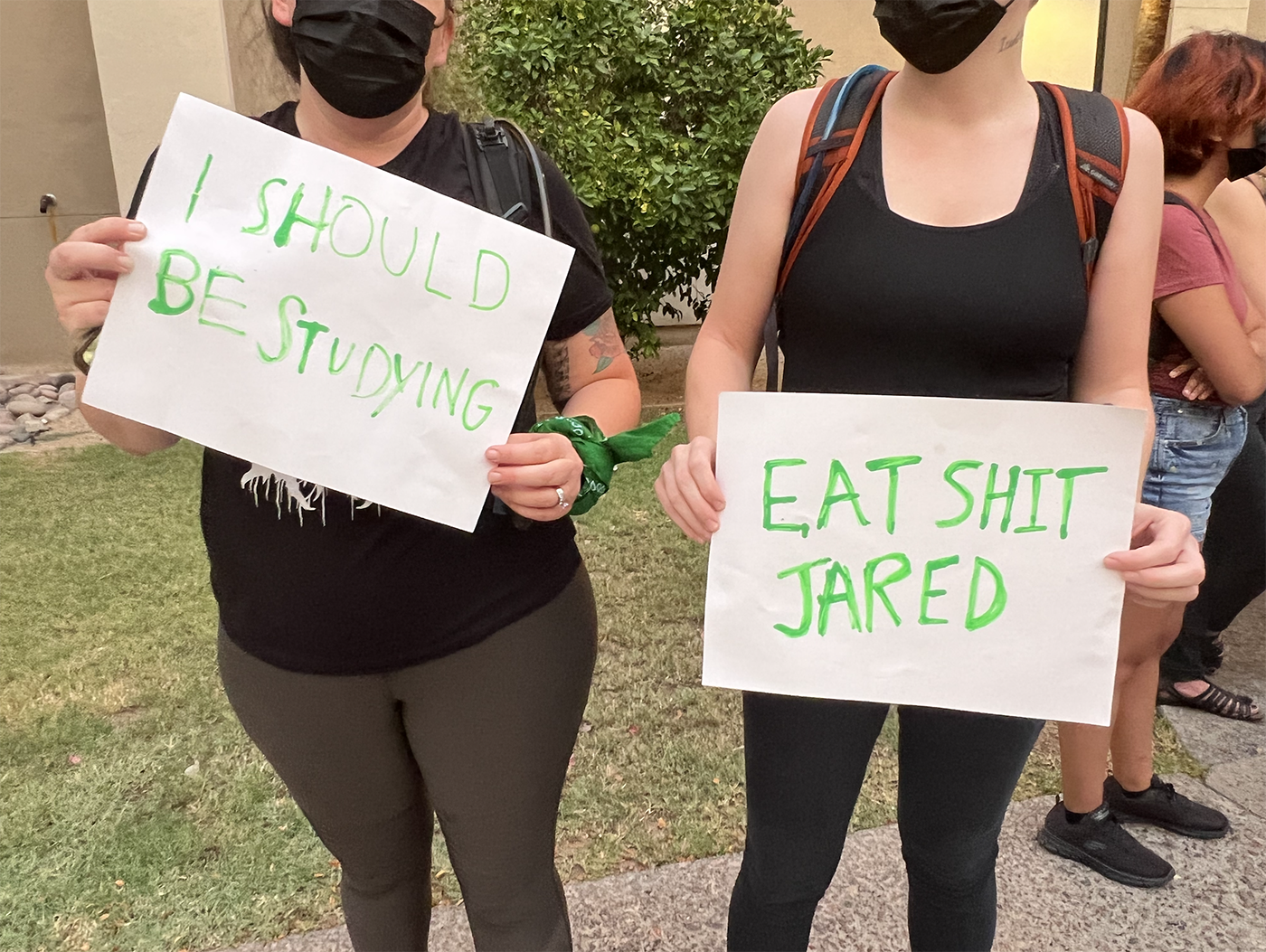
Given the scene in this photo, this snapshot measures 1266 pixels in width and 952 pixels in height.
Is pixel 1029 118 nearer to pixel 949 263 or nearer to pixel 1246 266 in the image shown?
pixel 949 263

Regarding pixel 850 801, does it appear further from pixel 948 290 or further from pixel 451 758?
pixel 948 290

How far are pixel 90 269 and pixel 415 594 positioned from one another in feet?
1.81

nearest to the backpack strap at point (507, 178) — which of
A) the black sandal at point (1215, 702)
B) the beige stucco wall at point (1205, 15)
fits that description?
the black sandal at point (1215, 702)

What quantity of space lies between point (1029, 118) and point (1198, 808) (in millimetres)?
2139

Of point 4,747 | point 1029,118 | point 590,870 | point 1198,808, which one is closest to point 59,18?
point 4,747

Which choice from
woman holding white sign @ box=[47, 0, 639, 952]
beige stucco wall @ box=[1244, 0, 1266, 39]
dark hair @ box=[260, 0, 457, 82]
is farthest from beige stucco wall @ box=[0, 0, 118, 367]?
beige stucco wall @ box=[1244, 0, 1266, 39]

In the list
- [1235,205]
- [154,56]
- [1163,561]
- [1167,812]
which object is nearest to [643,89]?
[154,56]

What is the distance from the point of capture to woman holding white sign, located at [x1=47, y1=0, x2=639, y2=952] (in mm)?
1205

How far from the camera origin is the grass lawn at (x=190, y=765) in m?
2.34

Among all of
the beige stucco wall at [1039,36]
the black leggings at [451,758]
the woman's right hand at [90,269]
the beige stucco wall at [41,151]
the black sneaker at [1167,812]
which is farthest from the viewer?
the beige stucco wall at [1039,36]

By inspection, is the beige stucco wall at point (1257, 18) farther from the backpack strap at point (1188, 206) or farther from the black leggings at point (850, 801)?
the black leggings at point (850, 801)

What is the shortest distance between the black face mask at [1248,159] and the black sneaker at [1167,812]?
5.13 feet

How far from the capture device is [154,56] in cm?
664

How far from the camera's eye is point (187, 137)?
1.09 meters
